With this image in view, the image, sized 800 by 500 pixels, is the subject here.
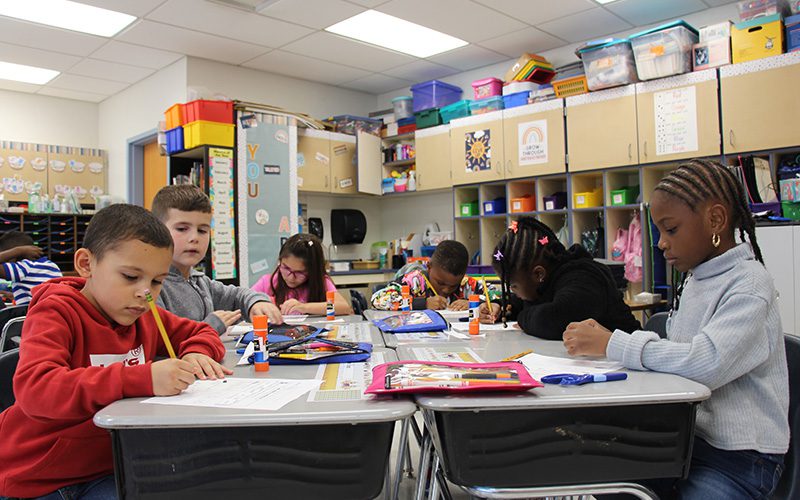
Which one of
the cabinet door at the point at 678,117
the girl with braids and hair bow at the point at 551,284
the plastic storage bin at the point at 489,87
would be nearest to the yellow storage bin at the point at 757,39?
the cabinet door at the point at 678,117

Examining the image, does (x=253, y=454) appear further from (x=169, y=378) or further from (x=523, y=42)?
(x=523, y=42)

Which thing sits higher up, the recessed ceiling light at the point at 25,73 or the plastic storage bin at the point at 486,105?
the recessed ceiling light at the point at 25,73

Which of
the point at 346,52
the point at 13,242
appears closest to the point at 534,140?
the point at 346,52

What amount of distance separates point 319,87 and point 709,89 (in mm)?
3943

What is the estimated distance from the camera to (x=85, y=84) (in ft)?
20.4

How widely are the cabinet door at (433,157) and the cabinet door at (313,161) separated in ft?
3.01

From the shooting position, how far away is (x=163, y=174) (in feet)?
19.6

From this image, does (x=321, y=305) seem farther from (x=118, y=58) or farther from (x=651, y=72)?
(x=118, y=58)

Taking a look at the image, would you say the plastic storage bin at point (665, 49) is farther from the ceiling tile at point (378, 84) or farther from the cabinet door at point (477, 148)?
the ceiling tile at point (378, 84)

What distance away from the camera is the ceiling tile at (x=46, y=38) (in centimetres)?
466

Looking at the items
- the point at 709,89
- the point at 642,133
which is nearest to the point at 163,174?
the point at 642,133

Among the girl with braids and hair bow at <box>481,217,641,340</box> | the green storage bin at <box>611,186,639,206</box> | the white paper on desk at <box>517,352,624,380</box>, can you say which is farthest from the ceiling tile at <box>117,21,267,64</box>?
the white paper on desk at <box>517,352,624,380</box>

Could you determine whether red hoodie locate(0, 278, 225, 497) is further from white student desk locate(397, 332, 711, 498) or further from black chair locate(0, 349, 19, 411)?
white student desk locate(397, 332, 711, 498)

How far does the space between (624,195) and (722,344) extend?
3.66 metres
